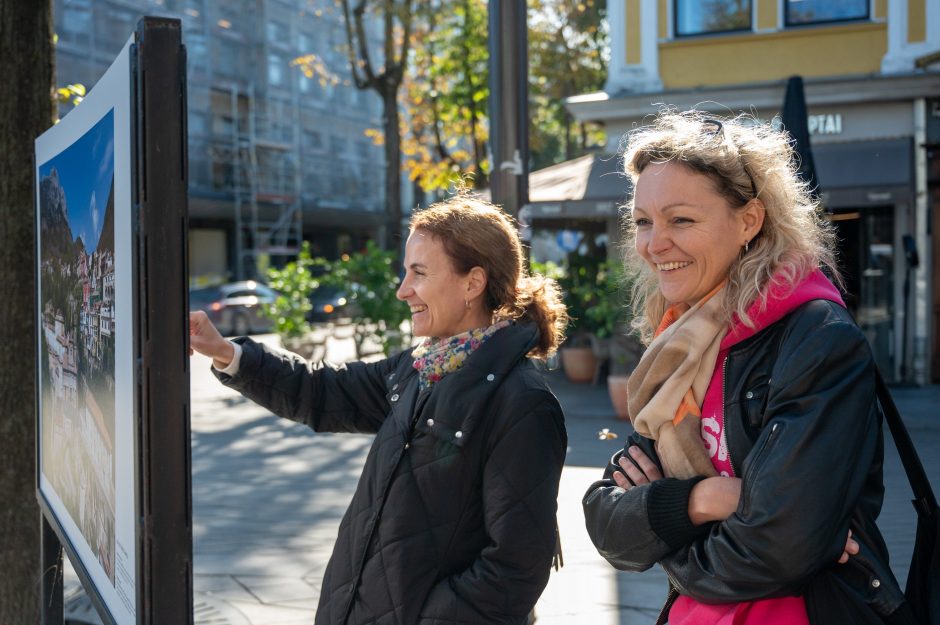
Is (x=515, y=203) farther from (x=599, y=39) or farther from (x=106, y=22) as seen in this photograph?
(x=106, y=22)

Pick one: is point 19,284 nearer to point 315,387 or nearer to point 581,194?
point 315,387

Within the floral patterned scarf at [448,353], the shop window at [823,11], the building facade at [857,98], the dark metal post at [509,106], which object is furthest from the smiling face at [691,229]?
the shop window at [823,11]

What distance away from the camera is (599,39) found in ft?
86.7

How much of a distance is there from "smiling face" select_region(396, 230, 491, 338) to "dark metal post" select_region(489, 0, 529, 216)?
7.27 ft

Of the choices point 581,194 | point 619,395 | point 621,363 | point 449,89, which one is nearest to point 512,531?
point 619,395

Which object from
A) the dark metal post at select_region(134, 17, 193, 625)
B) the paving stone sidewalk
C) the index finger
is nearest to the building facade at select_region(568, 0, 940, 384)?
the paving stone sidewalk

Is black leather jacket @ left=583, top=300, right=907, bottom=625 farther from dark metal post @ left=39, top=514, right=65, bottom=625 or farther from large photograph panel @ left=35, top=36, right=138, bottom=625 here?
dark metal post @ left=39, top=514, right=65, bottom=625

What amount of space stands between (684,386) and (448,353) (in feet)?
2.72

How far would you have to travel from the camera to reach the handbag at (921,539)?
1844mm

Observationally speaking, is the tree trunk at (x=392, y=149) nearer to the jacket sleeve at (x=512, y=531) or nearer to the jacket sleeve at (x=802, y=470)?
the jacket sleeve at (x=512, y=531)

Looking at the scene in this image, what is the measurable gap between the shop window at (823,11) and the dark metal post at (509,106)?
10.9 m

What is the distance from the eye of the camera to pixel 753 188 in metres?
1.97

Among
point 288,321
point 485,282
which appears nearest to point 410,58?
point 288,321

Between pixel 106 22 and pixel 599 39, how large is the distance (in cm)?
1694
